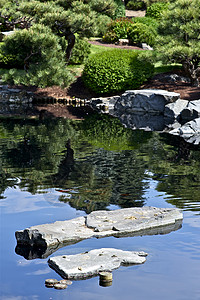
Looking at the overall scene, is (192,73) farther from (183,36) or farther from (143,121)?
(143,121)

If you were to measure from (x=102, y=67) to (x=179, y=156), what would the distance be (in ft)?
42.7

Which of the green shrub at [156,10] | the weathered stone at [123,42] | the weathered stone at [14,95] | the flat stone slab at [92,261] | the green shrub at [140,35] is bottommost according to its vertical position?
the weathered stone at [14,95]

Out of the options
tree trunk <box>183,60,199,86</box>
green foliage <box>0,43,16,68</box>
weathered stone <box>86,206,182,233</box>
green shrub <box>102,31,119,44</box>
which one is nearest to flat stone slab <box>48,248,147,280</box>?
weathered stone <box>86,206,182,233</box>

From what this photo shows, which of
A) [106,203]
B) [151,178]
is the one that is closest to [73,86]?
[151,178]

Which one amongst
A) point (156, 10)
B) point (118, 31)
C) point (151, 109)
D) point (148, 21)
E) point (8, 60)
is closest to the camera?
point (151, 109)

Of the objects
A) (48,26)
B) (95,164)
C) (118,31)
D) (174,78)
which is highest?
(48,26)

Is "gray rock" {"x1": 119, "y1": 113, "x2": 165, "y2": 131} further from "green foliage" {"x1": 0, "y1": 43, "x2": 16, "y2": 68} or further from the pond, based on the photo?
"green foliage" {"x1": 0, "y1": 43, "x2": 16, "y2": 68}

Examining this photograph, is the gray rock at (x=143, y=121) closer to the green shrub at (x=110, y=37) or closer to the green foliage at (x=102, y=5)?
the green foliage at (x=102, y=5)

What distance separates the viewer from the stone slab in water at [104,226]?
7.80m

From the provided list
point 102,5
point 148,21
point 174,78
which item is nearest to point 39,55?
point 102,5

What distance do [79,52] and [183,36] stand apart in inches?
279

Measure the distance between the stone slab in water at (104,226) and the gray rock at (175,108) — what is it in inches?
542

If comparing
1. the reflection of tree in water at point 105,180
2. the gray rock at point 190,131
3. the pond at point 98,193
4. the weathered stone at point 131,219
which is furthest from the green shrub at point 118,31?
the weathered stone at point 131,219

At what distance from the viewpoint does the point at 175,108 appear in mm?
22672
